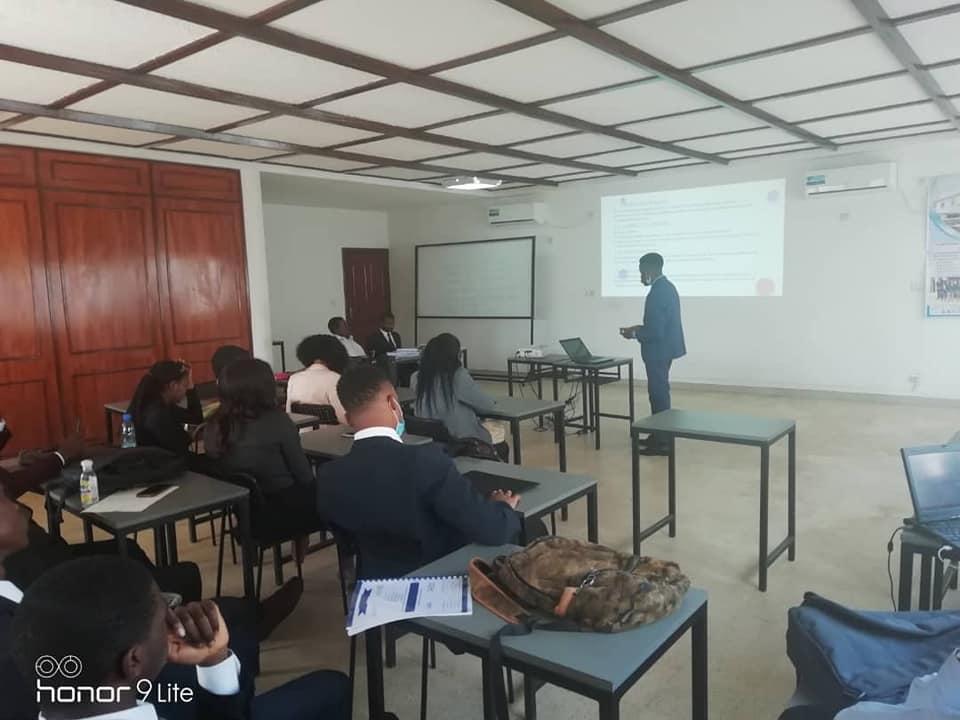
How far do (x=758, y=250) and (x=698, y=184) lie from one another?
3.33 feet

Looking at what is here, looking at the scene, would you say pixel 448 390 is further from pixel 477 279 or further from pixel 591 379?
pixel 477 279

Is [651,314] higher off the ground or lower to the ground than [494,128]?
lower

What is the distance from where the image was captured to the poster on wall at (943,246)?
6375mm

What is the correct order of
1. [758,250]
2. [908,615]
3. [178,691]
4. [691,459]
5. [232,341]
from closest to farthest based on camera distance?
[178,691] < [908,615] < [691,459] < [232,341] < [758,250]

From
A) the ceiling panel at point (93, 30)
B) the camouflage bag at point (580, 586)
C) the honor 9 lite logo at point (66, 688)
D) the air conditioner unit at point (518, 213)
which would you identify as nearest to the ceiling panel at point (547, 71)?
the ceiling panel at point (93, 30)

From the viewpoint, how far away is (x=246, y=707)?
136 centimetres

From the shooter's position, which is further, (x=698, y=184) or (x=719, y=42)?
(x=698, y=184)

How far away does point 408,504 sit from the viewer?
181 centimetres

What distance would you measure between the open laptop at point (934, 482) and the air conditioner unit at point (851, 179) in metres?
5.29

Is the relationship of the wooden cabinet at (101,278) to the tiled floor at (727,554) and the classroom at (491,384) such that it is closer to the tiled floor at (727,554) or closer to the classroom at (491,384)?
the classroom at (491,384)

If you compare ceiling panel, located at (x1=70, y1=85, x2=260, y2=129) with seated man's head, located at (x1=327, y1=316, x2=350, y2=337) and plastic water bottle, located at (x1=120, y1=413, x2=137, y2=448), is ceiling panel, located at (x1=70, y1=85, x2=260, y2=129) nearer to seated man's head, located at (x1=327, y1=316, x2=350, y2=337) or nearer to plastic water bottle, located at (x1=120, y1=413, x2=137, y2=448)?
plastic water bottle, located at (x1=120, y1=413, x2=137, y2=448)

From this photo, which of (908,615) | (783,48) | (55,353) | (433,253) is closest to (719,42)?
(783,48)

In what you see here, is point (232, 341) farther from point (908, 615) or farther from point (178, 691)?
point (908, 615)

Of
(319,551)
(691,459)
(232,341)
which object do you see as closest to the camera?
(319,551)
